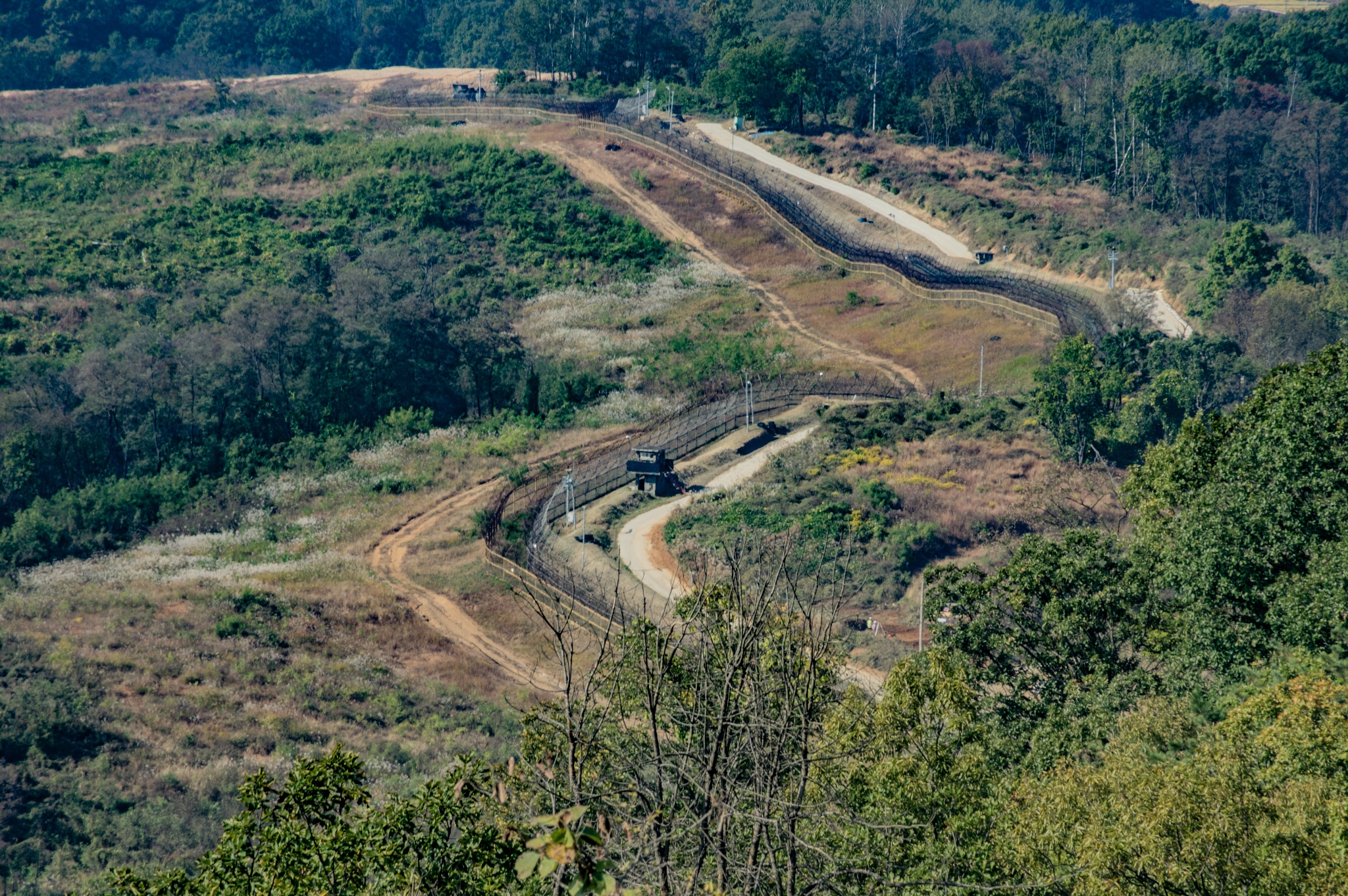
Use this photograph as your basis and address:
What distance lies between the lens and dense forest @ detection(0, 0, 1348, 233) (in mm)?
90062

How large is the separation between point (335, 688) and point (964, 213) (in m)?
63.2

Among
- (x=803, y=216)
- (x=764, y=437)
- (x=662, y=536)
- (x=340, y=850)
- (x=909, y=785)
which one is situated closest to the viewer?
(x=340, y=850)

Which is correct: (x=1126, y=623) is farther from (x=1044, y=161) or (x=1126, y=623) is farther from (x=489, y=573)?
(x=1044, y=161)

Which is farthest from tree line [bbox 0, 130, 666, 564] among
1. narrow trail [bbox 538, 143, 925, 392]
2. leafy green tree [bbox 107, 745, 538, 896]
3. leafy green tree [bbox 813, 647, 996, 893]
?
leafy green tree [bbox 813, 647, 996, 893]

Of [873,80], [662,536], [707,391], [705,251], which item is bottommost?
[662,536]

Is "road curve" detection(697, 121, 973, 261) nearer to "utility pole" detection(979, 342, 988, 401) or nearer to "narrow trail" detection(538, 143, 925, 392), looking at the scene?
"narrow trail" detection(538, 143, 925, 392)

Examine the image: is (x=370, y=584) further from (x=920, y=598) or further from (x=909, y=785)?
(x=909, y=785)

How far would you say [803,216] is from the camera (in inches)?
3376

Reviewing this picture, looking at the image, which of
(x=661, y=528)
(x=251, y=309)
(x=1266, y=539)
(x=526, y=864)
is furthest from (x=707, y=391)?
(x=526, y=864)

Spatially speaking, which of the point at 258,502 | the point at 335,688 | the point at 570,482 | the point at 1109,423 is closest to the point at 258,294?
the point at 258,502

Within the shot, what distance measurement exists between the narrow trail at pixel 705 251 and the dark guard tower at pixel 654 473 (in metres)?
17.9

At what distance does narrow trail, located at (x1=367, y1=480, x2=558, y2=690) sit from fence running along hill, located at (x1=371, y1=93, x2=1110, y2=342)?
109 ft

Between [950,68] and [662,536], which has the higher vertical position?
[950,68]

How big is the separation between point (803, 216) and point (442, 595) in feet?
164
